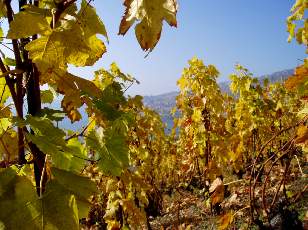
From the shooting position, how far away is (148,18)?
716mm

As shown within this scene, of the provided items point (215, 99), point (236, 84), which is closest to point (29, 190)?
point (215, 99)

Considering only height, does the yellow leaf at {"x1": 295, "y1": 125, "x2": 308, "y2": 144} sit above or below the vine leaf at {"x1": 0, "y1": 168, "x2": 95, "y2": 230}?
below

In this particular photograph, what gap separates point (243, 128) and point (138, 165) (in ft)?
10.6

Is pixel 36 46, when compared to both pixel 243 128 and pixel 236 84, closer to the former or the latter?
pixel 236 84

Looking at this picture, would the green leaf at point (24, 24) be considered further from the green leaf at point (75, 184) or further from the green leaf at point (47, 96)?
the green leaf at point (47, 96)

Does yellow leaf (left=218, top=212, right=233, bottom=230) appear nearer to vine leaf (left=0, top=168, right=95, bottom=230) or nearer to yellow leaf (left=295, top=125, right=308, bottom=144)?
yellow leaf (left=295, top=125, right=308, bottom=144)

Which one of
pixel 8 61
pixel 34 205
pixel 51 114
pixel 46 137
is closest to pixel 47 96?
pixel 8 61

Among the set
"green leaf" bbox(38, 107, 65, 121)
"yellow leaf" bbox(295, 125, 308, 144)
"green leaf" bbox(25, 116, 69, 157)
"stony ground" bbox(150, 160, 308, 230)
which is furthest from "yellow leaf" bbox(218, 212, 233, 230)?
"stony ground" bbox(150, 160, 308, 230)

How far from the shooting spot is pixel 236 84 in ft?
28.7

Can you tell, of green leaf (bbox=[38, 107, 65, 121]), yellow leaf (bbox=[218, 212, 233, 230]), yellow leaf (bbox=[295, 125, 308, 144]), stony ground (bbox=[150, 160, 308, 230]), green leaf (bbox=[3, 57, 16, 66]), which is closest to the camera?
green leaf (bbox=[38, 107, 65, 121])

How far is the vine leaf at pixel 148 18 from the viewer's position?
69cm

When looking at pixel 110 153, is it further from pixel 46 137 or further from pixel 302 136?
pixel 302 136

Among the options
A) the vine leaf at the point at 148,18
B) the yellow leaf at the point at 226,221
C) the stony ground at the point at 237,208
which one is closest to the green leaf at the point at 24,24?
the vine leaf at the point at 148,18

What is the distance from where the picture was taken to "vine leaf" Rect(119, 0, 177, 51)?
69 cm
